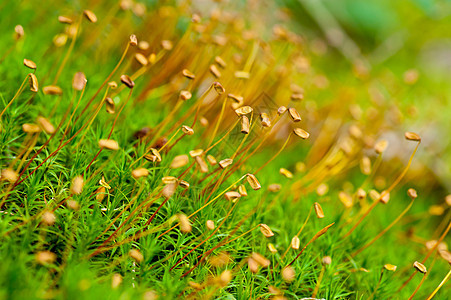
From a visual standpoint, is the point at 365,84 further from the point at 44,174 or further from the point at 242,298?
the point at 44,174

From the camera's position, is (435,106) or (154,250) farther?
(435,106)

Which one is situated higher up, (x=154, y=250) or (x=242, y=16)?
(x=242, y=16)

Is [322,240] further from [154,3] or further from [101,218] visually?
[154,3]

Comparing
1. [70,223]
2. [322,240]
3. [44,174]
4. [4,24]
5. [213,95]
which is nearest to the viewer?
[70,223]

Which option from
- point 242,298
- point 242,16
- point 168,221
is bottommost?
point 242,298

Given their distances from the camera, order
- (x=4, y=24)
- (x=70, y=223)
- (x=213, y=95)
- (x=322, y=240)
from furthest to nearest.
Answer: (x=213, y=95), (x=4, y=24), (x=322, y=240), (x=70, y=223)

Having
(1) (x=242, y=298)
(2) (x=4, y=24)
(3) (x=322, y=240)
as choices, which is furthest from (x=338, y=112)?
(2) (x=4, y=24)

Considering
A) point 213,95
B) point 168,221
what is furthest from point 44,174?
point 213,95

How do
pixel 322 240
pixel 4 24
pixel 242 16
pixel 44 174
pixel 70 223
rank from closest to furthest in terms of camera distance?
pixel 70 223 → pixel 44 174 → pixel 322 240 → pixel 4 24 → pixel 242 16

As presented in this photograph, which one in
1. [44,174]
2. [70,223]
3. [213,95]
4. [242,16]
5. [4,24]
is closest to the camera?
[70,223]
